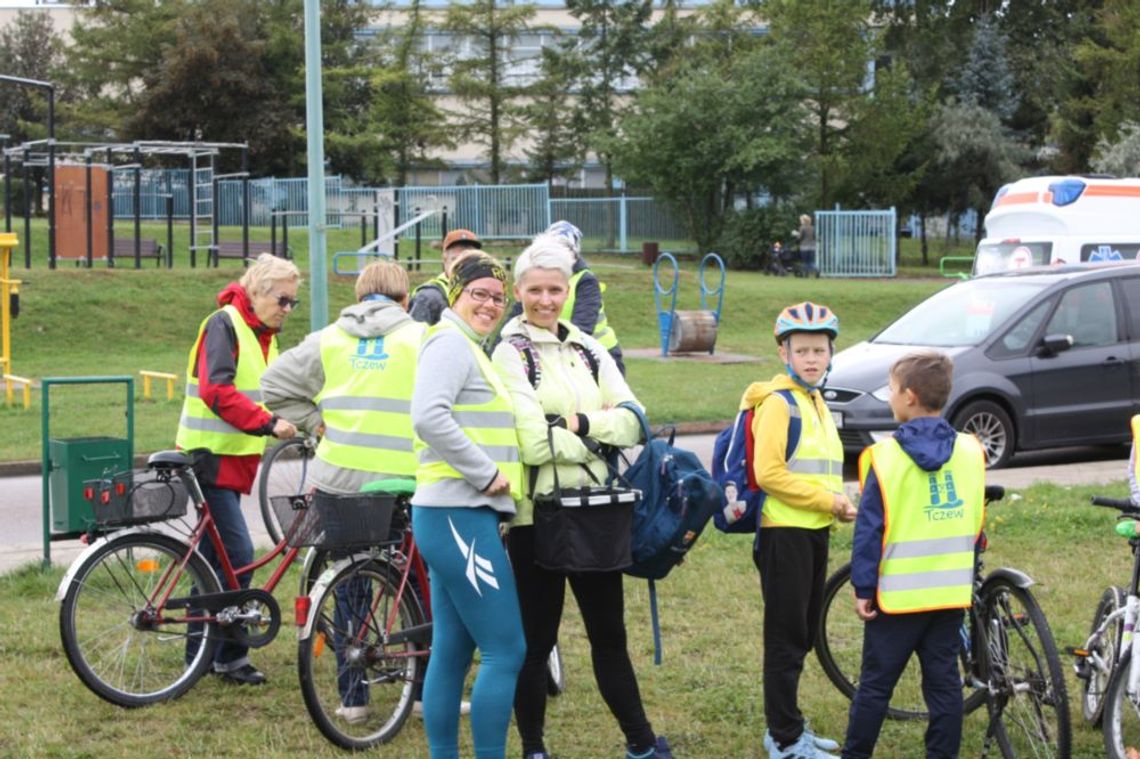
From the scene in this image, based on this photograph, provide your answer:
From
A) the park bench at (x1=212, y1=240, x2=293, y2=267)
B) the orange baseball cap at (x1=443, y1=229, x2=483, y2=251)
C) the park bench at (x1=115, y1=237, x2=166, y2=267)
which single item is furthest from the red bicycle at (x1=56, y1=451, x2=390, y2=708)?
the park bench at (x1=115, y1=237, x2=166, y2=267)

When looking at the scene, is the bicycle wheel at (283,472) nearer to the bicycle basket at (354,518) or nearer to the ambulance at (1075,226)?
the bicycle basket at (354,518)

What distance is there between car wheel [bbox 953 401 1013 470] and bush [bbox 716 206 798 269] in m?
26.5

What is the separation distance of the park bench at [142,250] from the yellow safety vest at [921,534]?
1089 inches

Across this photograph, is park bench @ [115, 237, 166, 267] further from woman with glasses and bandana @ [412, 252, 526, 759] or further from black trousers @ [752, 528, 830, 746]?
woman with glasses and bandana @ [412, 252, 526, 759]

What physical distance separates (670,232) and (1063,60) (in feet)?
50.0

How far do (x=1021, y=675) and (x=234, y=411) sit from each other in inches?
131

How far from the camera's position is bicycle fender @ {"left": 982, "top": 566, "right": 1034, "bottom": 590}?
558cm

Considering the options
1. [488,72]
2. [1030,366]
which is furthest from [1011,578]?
[488,72]

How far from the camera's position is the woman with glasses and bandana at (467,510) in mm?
5035

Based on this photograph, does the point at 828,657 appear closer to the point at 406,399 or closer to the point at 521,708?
the point at 521,708

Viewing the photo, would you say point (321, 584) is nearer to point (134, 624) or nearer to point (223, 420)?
point (134, 624)

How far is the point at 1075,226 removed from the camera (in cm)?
2080

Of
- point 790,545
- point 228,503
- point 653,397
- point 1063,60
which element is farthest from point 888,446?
point 1063,60

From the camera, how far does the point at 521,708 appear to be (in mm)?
5684
